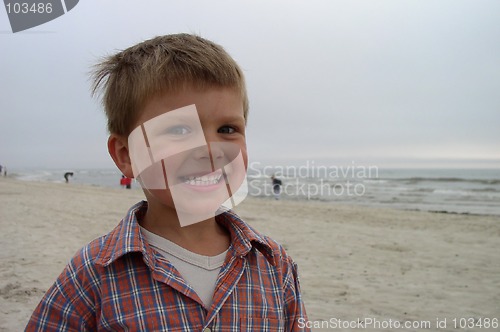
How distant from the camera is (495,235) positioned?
9.48m

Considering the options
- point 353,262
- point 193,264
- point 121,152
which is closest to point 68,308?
point 193,264

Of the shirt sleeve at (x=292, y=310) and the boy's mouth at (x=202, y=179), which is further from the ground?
the boy's mouth at (x=202, y=179)

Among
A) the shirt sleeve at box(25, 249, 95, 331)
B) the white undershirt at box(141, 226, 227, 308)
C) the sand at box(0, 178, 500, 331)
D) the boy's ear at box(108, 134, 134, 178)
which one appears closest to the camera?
the shirt sleeve at box(25, 249, 95, 331)

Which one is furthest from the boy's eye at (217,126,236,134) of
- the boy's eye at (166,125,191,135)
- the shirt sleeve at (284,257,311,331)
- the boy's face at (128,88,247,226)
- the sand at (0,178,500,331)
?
Result: the sand at (0,178,500,331)

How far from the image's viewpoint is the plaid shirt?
1180 millimetres

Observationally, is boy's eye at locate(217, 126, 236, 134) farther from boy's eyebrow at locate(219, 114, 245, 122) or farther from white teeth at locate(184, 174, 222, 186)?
white teeth at locate(184, 174, 222, 186)

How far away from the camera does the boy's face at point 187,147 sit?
1.26 metres

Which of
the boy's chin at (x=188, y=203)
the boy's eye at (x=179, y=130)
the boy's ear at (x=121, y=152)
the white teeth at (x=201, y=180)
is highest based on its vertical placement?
the boy's eye at (x=179, y=130)

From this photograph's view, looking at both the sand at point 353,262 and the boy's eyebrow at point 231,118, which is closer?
the boy's eyebrow at point 231,118

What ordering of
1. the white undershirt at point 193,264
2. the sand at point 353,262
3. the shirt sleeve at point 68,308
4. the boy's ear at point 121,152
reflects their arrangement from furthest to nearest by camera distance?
the sand at point 353,262 → the boy's ear at point 121,152 → the white undershirt at point 193,264 → the shirt sleeve at point 68,308

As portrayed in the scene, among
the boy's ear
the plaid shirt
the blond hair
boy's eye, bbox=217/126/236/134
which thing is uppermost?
the blond hair

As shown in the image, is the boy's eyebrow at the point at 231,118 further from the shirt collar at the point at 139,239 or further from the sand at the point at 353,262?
the sand at the point at 353,262

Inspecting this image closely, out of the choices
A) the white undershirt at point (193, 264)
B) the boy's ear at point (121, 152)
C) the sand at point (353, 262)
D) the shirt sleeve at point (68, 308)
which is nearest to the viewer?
the shirt sleeve at point (68, 308)

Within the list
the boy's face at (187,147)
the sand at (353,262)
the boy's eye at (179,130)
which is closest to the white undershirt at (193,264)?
the boy's face at (187,147)
